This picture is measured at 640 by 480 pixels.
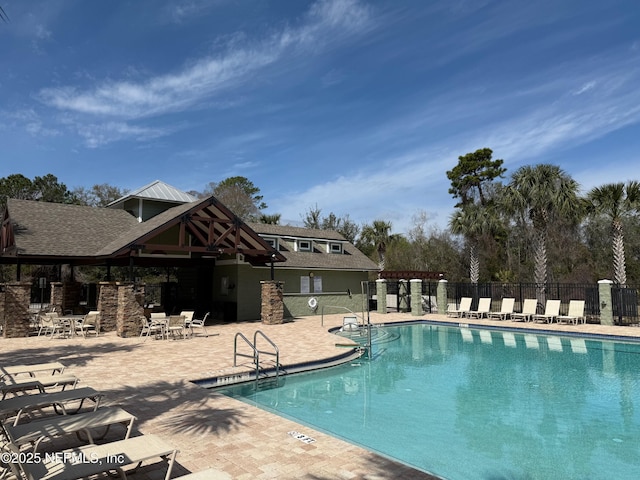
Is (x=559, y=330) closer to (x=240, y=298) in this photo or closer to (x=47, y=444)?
(x=240, y=298)

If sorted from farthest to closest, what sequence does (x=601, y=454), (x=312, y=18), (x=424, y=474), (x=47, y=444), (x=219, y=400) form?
(x=312, y=18) → (x=219, y=400) → (x=601, y=454) → (x=47, y=444) → (x=424, y=474)

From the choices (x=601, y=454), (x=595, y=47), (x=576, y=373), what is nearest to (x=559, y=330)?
(x=576, y=373)

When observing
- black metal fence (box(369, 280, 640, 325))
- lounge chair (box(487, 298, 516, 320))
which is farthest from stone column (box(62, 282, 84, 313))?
lounge chair (box(487, 298, 516, 320))

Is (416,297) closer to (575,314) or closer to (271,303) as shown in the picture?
(575,314)

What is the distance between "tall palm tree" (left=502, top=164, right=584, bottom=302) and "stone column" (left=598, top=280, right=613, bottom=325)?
121 inches

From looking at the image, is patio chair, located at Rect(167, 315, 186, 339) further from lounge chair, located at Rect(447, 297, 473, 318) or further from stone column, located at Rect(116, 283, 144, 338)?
lounge chair, located at Rect(447, 297, 473, 318)

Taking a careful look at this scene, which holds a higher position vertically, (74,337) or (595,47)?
(595,47)

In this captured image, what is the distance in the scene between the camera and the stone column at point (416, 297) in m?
26.2

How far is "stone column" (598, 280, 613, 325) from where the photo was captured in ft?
66.3

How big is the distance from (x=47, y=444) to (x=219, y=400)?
123 inches

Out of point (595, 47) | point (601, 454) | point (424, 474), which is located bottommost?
point (601, 454)

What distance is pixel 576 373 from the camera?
12.1m

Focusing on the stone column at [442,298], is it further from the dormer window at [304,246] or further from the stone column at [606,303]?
the dormer window at [304,246]

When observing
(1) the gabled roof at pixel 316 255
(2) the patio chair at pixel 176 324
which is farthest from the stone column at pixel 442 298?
(2) the patio chair at pixel 176 324
